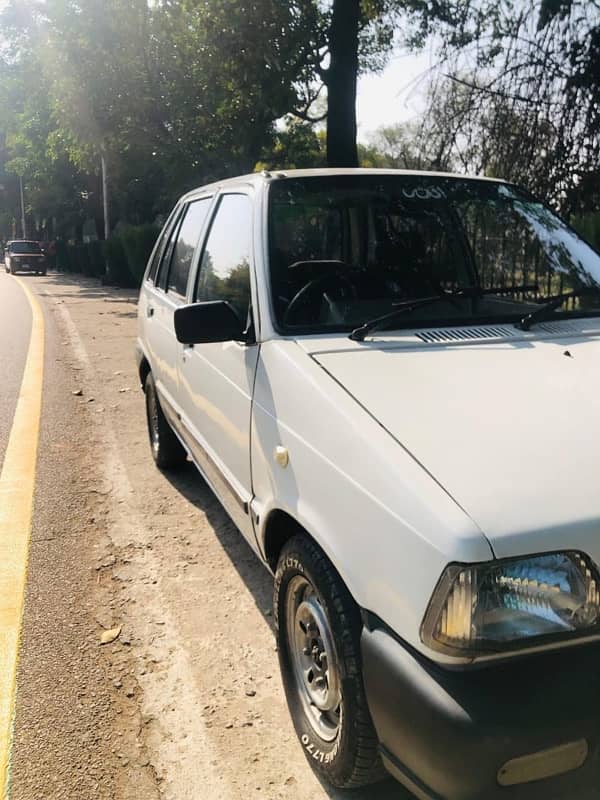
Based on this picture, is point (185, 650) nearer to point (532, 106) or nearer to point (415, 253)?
point (415, 253)

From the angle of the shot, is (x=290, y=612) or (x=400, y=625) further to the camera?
(x=290, y=612)

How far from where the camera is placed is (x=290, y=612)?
2.44 metres

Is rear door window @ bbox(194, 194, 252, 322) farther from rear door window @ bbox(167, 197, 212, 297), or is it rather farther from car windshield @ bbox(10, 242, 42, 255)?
car windshield @ bbox(10, 242, 42, 255)

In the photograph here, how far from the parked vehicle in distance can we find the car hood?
41195 millimetres

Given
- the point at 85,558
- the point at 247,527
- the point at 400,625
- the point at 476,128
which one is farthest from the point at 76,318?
the point at 400,625

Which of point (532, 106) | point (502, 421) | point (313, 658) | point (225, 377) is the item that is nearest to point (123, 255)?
point (532, 106)

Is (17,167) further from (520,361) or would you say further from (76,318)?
(520,361)

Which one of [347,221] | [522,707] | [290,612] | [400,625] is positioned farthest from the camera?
[347,221]

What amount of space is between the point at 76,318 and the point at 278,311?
1412cm

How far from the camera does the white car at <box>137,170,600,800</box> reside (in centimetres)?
164

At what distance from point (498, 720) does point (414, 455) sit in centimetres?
62

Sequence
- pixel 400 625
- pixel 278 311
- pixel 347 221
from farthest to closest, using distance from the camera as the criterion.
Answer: pixel 347 221, pixel 278 311, pixel 400 625

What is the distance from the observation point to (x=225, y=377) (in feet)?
10.2

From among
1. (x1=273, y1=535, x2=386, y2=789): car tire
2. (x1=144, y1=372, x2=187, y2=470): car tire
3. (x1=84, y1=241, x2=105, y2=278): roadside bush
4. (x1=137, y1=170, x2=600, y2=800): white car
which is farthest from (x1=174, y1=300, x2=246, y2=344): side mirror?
(x1=84, y1=241, x2=105, y2=278): roadside bush
